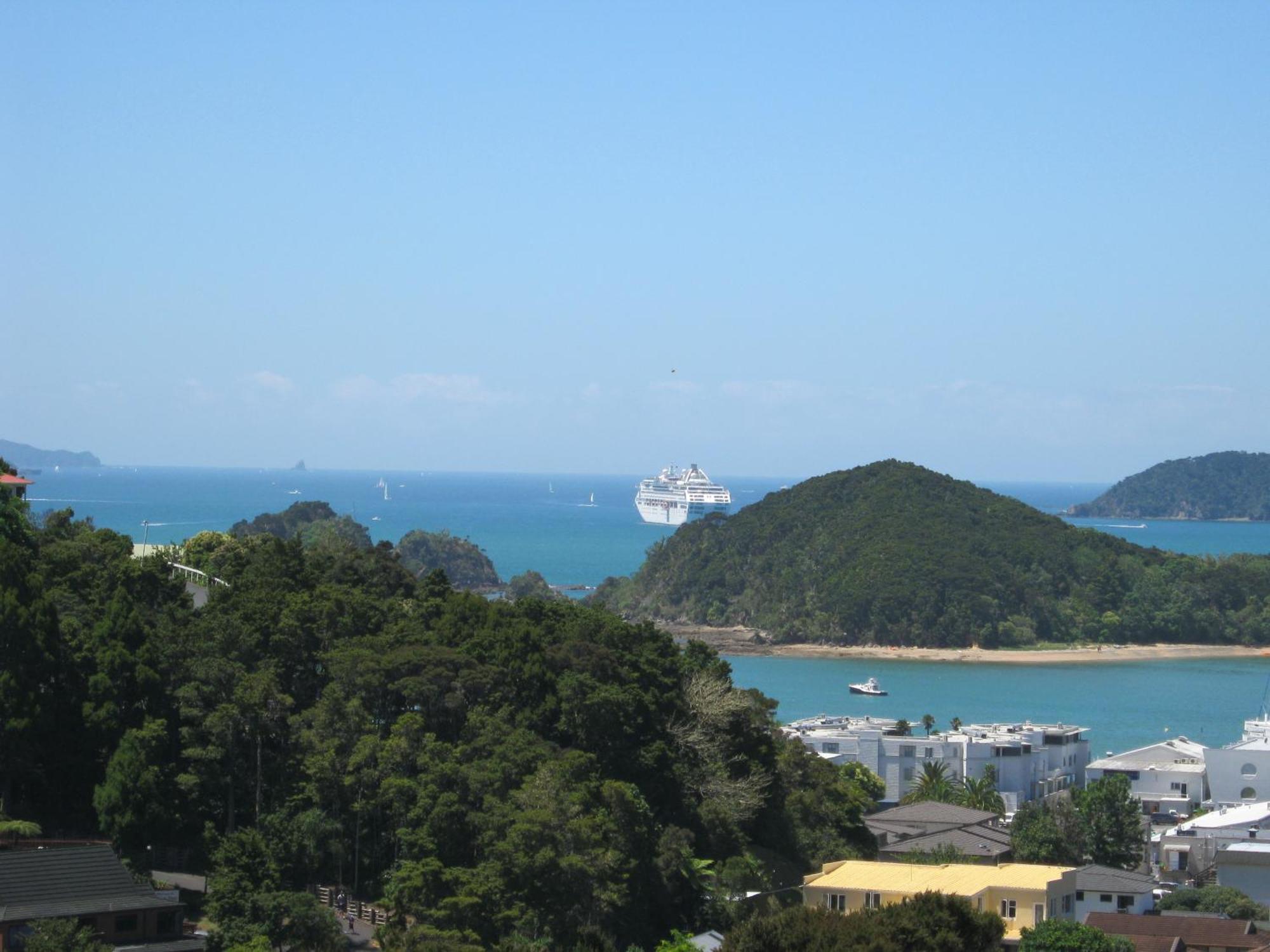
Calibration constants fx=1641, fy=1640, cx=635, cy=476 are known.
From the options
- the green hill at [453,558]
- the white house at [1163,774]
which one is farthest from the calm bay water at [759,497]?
the green hill at [453,558]

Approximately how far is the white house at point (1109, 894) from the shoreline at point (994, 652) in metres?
42.8

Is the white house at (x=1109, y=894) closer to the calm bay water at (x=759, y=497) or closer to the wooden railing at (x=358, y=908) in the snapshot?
the wooden railing at (x=358, y=908)

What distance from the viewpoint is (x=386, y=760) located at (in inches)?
680

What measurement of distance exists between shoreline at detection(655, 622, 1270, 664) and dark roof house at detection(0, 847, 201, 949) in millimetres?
48882

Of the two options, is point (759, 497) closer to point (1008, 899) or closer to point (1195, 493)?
point (1195, 493)

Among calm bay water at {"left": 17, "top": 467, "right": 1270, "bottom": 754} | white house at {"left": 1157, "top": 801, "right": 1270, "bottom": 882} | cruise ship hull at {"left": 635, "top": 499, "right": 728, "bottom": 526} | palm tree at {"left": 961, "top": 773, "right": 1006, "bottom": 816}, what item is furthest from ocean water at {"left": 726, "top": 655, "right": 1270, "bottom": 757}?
cruise ship hull at {"left": 635, "top": 499, "right": 728, "bottom": 526}

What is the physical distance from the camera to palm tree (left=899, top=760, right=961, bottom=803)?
28.0m

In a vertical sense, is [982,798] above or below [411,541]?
below

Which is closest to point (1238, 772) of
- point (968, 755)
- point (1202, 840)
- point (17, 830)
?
point (968, 755)

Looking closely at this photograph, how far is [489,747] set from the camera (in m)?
17.8

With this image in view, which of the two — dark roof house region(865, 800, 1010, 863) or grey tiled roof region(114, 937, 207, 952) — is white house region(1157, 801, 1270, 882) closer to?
dark roof house region(865, 800, 1010, 863)

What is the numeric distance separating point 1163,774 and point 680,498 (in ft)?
309

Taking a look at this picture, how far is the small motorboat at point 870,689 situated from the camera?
49.2m

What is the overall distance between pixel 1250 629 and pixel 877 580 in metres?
15.6
